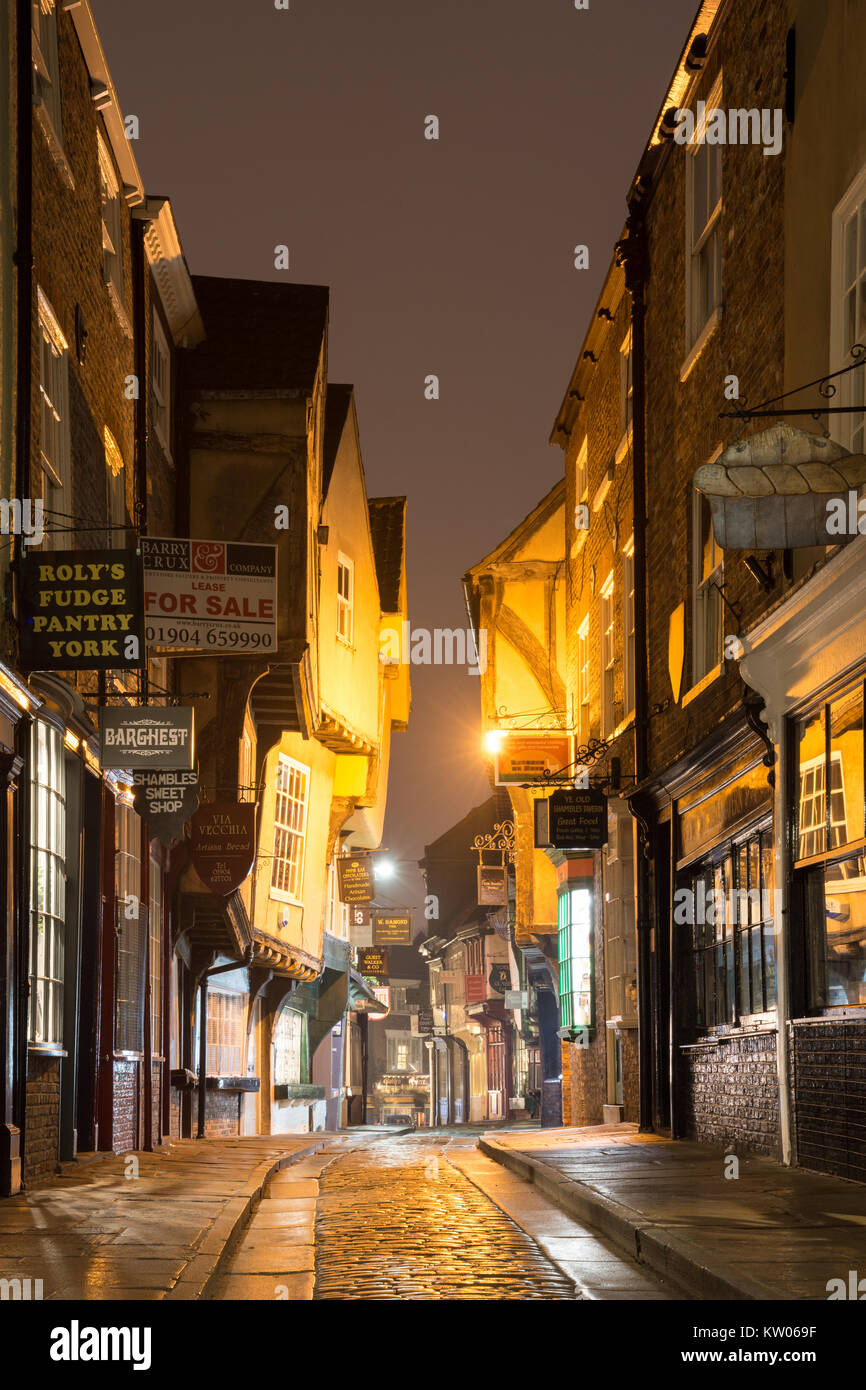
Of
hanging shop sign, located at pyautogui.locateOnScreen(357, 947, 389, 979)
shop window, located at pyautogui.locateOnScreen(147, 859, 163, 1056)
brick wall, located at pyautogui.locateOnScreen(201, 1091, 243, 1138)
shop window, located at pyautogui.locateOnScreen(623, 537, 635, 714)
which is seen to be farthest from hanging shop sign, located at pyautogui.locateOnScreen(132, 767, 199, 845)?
hanging shop sign, located at pyautogui.locateOnScreen(357, 947, 389, 979)

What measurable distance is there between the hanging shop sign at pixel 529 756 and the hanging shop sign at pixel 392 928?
76.4 feet

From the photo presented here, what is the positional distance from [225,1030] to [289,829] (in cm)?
348

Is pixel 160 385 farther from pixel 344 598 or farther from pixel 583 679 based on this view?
pixel 344 598

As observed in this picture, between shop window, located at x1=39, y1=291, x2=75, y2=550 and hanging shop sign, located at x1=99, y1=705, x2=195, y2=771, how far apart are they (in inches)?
61.6

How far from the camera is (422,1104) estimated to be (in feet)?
Result: 273

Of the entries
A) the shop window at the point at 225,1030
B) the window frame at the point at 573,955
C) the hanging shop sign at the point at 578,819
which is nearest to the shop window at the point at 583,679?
the window frame at the point at 573,955

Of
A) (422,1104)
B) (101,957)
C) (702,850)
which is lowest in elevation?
(422,1104)

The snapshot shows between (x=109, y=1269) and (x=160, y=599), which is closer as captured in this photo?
(x=109, y=1269)

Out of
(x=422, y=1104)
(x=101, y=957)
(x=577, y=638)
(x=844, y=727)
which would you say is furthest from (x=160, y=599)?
(x=422, y=1104)

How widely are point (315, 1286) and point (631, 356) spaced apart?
13.9 m

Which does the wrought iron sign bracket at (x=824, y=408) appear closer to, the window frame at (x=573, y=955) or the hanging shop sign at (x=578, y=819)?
the hanging shop sign at (x=578, y=819)

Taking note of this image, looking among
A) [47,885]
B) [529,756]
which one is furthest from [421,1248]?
[529,756]

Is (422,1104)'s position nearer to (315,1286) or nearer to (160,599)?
(160,599)

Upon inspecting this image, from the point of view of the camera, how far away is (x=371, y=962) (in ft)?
147
